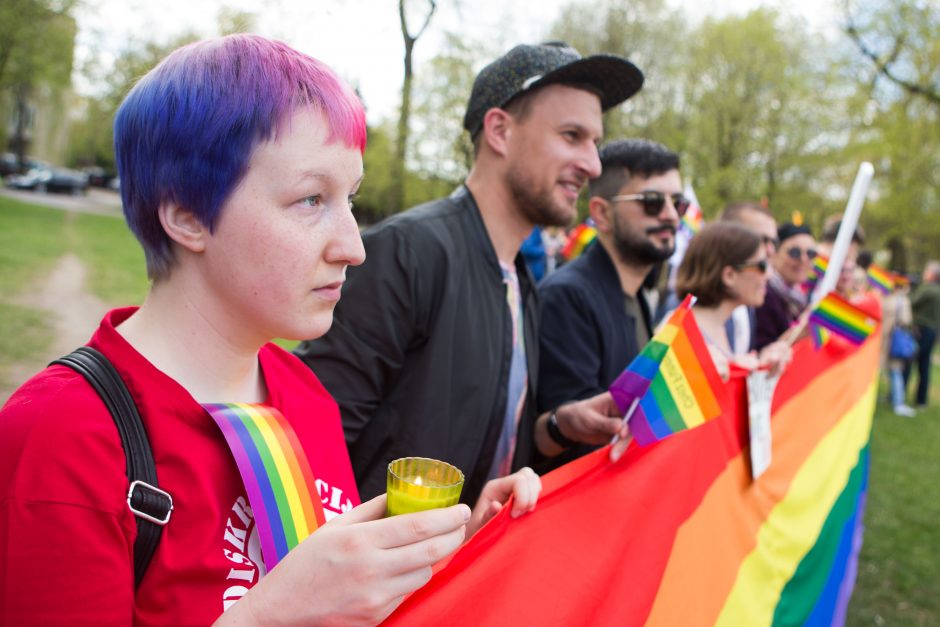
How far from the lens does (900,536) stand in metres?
6.09

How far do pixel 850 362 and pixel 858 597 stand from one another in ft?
5.42

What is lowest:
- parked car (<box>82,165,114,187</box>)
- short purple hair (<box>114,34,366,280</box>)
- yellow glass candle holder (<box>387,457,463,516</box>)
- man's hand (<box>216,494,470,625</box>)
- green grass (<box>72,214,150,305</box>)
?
parked car (<box>82,165,114,187</box>)

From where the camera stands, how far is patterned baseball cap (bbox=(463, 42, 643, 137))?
259cm

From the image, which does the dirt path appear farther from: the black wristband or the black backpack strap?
the black backpack strap

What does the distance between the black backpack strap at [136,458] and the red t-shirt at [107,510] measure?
0.04 feet

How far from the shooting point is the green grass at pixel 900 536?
4699 millimetres

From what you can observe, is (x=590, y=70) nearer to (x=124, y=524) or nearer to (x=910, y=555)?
(x=124, y=524)

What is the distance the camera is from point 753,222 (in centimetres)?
542

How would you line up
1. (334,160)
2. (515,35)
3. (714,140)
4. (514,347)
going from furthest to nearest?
(714,140), (515,35), (514,347), (334,160)

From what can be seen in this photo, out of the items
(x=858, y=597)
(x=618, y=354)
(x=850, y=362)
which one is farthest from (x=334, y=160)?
(x=858, y=597)

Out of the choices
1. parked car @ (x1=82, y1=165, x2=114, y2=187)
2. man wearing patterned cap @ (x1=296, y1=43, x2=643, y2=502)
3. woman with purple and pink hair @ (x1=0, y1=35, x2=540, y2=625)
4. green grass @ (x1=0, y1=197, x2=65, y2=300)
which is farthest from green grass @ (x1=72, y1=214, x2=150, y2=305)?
parked car @ (x1=82, y1=165, x2=114, y2=187)

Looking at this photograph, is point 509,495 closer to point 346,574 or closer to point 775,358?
point 346,574

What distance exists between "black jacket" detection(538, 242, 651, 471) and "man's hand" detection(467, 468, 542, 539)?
1.14 metres

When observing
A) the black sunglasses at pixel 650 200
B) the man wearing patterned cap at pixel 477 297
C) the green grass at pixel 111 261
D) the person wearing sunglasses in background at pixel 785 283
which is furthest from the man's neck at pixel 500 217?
the green grass at pixel 111 261
